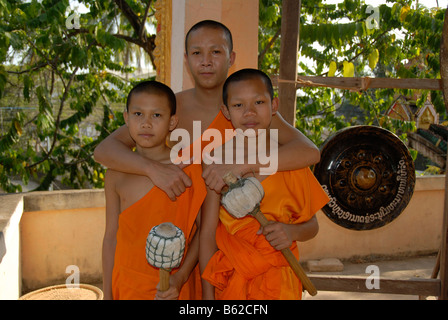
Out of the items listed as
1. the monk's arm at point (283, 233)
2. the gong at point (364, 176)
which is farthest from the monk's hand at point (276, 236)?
the gong at point (364, 176)

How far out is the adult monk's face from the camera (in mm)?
1970

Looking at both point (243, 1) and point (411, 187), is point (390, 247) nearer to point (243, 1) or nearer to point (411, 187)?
point (411, 187)

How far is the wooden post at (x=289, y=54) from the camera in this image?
3.22m


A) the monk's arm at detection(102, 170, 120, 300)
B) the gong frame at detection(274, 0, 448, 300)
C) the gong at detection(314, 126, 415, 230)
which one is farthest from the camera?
the gong at detection(314, 126, 415, 230)

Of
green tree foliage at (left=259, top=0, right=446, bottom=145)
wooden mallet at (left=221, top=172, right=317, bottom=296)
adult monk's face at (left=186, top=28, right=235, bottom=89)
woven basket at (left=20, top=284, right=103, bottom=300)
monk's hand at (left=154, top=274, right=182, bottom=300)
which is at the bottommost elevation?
woven basket at (left=20, top=284, right=103, bottom=300)

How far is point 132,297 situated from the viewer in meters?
1.73

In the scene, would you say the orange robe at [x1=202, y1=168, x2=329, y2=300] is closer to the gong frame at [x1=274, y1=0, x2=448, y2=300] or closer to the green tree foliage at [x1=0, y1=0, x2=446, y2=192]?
the gong frame at [x1=274, y1=0, x2=448, y2=300]

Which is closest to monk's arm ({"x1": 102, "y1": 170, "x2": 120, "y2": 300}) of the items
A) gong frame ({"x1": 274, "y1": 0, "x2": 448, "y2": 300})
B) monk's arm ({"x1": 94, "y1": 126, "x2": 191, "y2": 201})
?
monk's arm ({"x1": 94, "y1": 126, "x2": 191, "y2": 201})

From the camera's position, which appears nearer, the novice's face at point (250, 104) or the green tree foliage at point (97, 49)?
the novice's face at point (250, 104)

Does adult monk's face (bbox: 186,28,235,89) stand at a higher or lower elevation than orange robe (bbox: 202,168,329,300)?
higher

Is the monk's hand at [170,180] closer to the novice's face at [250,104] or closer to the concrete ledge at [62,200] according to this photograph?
the novice's face at [250,104]

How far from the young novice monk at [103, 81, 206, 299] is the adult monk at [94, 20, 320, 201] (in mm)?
92

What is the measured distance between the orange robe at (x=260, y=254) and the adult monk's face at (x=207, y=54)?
552 mm
